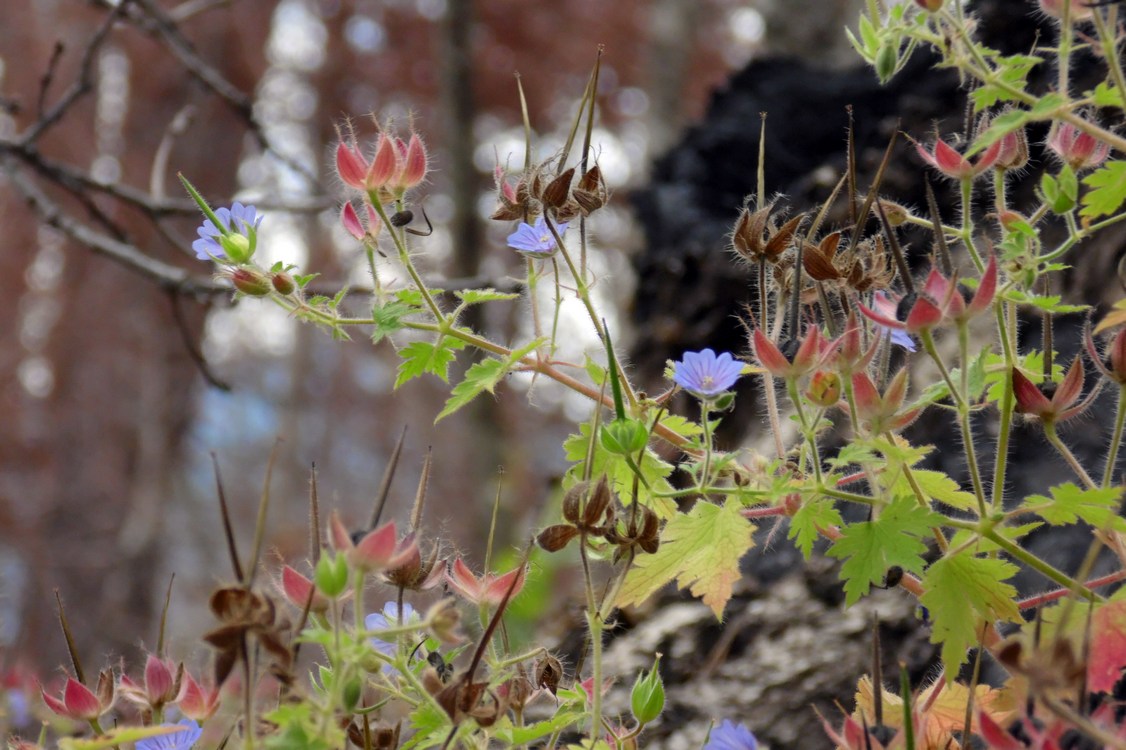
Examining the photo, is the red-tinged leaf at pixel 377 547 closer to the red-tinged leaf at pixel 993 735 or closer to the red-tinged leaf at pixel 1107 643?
the red-tinged leaf at pixel 993 735

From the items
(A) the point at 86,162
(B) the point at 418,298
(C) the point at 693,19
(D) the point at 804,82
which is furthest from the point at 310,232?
(B) the point at 418,298

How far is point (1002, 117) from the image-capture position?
58 centimetres

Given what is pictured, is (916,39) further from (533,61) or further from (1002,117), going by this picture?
(533,61)

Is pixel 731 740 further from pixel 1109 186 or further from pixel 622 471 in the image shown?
pixel 1109 186

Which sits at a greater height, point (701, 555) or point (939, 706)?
point (701, 555)

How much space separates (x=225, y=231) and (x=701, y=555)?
0.40 metres

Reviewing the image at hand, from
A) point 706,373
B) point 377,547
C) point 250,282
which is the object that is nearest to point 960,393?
point 706,373

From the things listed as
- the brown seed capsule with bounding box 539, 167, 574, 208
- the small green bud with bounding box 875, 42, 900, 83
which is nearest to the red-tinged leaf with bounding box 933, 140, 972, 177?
the small green bud with bounding box 875, 42, 900, 83

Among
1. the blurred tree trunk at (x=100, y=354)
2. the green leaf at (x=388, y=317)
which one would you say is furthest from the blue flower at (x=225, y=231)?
the blurred tree trunk at (x=100, y=354)

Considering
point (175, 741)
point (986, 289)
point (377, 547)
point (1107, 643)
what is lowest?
point (175, 741)

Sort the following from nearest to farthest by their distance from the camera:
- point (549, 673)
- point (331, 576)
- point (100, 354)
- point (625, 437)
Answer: point (331, 576)
point (625, 437)
point (549, 673)
point (100, 354)

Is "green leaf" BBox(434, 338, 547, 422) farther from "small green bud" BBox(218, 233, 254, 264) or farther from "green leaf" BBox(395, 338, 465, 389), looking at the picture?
"small green bud" BBox(218, 233, 254, 264)

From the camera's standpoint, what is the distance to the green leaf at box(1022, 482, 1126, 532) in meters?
0.56

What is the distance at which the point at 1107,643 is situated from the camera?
566 millimetres
